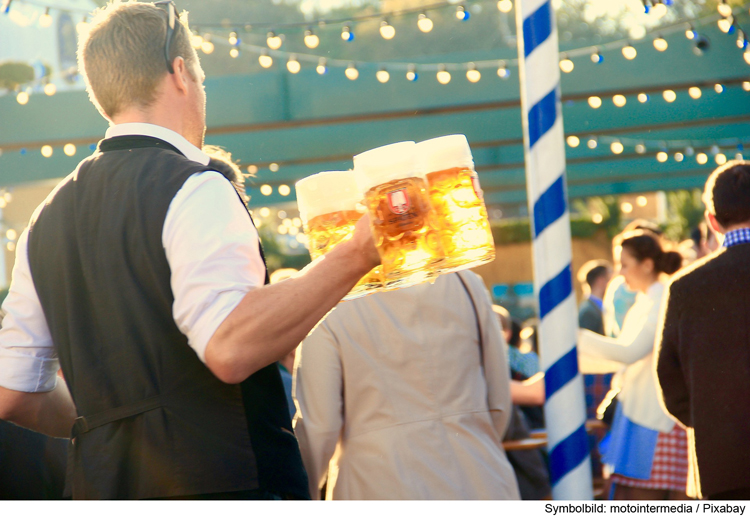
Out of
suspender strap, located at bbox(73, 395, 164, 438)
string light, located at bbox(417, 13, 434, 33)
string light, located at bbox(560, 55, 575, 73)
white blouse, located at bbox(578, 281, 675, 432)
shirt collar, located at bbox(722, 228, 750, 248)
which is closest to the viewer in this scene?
suspender strap, located at bbox(73, 395, 164, 438)

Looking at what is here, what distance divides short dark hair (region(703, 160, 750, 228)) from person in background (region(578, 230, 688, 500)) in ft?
2.93

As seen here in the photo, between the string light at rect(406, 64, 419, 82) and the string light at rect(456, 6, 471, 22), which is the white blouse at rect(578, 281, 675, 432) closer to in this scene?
the string light at rect(456, 6, 471, 22)

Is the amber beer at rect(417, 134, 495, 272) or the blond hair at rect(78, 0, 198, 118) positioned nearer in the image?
the amber beer at rect(417, 134, 495, 272)

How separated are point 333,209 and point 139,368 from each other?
0.38 meters

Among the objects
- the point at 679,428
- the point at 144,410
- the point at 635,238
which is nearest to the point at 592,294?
the point at 635,238

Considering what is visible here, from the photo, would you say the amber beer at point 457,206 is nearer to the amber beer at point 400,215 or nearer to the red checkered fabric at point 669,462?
the amber beer at point 400,215

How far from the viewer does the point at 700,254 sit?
15.9ft

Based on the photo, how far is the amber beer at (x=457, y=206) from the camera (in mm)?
1111

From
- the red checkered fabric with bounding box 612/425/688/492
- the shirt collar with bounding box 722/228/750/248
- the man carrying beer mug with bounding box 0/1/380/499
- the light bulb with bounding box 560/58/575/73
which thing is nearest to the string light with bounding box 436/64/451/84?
the light bulb with bounding box 560/58/575/73

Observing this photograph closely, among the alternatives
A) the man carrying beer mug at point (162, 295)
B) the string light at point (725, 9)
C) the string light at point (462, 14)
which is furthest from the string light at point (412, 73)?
the man carrying beer mug at point (162, 295)

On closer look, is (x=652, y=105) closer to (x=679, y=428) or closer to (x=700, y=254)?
(x=700, y=254)

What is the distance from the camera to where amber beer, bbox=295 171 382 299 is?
49.6 inches

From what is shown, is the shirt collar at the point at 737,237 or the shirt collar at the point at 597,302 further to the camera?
the shirt collar at the point at 597,302

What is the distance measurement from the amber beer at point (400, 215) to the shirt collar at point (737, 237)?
4.05 ft
